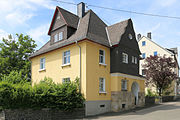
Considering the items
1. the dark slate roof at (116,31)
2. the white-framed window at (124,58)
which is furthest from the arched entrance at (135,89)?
the dark slate roof at (116,31)

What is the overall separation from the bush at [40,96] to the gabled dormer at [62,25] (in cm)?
665

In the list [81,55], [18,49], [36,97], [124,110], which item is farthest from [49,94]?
[18,49]

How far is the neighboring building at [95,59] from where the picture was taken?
17062mm

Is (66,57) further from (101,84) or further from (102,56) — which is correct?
(101,84)

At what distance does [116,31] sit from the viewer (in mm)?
20656

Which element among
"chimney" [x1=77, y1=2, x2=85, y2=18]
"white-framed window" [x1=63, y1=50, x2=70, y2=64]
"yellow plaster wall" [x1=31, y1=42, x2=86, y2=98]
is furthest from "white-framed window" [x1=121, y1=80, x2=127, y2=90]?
"chimney" [x1=77, y1=2, x2=85, y2=18]

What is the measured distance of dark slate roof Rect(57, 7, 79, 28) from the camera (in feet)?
65.9

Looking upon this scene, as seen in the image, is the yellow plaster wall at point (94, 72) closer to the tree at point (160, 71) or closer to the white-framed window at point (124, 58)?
the white-framed window at point (124, 58)

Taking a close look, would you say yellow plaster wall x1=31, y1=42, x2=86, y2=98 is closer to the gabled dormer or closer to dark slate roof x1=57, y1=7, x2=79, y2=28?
the gabled dormer

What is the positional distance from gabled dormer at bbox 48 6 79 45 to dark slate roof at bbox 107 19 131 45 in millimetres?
4214

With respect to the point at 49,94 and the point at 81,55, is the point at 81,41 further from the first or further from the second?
the point at 49,94

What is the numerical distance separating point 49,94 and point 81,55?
5.05 metres

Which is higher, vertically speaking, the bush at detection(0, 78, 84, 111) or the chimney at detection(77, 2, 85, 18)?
the chimney at detection(77, 2, 85, 18)

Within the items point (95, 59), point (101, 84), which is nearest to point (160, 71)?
point (101, 84)
